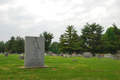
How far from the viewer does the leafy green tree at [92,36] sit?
143 feet

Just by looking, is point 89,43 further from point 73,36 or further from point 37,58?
point 37,58

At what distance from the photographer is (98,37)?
43781mm

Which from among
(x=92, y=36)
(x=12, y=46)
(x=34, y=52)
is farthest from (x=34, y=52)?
(x=12, y=46)

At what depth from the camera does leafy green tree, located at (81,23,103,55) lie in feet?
143

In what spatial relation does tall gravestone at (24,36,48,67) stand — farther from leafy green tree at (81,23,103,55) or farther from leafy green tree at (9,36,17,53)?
leafy green tree at (9,36,17,53)

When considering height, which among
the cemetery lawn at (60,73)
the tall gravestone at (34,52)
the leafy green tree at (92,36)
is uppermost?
the leafy green tree at (92,36)

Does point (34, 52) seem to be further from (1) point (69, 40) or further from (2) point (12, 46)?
(2) point (12, 46)

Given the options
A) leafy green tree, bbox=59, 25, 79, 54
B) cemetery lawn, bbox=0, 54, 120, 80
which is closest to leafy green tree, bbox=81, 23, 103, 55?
leafy green tree, bbox=59, 25, 79, 54

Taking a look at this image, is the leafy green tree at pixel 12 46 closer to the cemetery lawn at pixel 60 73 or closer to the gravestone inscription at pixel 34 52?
the gravestone inscription at pixel 34 52

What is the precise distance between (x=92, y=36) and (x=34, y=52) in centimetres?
3745

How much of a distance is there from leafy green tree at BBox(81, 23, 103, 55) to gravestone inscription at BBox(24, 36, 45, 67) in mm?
35336

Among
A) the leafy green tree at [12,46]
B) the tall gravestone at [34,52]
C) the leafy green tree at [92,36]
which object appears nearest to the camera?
the tall gravestone at [34,52]

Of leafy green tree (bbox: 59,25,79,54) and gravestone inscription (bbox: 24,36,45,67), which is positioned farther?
leafy green tree (bbox: 59,25,79,54)

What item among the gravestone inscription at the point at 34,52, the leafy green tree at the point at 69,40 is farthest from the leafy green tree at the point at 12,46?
the gravestone inscription at the point at 34,52
